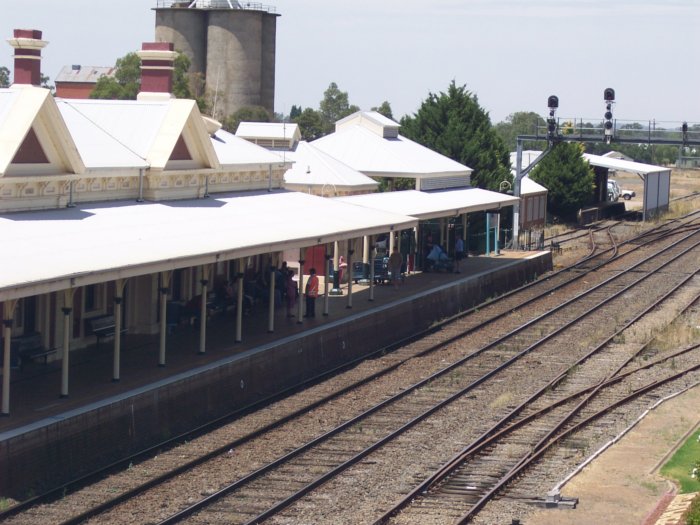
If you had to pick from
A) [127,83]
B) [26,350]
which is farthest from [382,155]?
[127,83]

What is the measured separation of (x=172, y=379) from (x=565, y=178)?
40.6 m

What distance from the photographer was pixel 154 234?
21750 mm

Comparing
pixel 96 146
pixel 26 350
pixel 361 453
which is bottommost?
pixel 361 453

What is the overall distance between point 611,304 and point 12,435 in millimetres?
22385

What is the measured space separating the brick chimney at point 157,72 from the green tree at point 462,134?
1991 centimetres

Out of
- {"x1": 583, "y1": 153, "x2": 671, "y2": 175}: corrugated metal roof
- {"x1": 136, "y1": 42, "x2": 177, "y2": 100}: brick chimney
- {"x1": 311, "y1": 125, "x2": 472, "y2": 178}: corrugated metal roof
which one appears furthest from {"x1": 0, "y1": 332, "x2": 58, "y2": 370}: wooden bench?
{"x1": 583, "y1": 153, "x2": 671, "y2": 175}: corrugated metal roof

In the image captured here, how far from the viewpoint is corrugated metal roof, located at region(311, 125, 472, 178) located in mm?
39812

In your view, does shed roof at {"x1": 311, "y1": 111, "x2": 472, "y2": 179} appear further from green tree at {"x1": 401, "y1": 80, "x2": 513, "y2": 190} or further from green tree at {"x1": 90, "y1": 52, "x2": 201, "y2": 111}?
green tree at {"x1": 90, "y1": 52, "x2": 201, "y2": 111}

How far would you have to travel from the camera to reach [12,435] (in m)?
15.9

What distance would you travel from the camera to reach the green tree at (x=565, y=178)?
58.2 meters

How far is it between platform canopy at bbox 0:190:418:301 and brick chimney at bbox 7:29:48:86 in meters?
2.98

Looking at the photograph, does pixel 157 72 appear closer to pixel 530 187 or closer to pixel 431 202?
pixel 431 202

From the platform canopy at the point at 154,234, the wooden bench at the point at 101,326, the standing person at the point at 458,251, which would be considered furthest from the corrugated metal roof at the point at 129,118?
the standing person at the point at 458,251

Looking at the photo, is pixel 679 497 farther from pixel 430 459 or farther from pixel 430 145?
pixel 430 145
